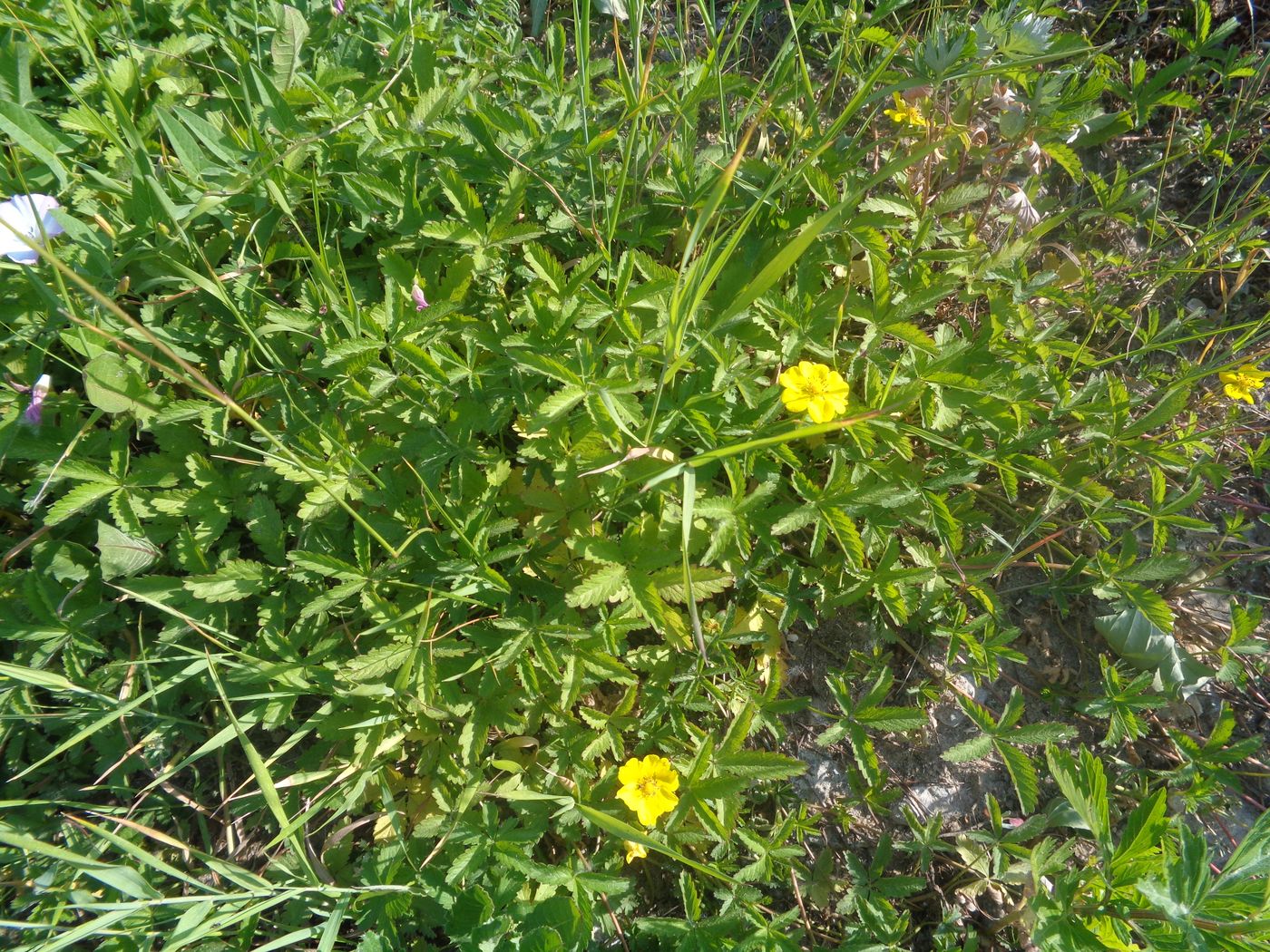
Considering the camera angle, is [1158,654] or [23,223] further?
[1158,654]

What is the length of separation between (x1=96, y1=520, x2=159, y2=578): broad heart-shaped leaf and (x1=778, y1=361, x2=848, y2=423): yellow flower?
1.71 meters

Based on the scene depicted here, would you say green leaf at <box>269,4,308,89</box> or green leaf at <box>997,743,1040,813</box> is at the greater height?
green leaf at <box>269,4,308,89</box>

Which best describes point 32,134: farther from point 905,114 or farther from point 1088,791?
point 1088,791

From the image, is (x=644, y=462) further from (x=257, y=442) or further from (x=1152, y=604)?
(x=1152, y=604)

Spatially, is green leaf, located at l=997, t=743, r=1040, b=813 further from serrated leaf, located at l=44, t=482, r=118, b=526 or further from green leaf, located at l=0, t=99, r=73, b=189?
green leaf, located at l=0, t=99, r=73, b=189

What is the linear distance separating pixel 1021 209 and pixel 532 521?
2039mm

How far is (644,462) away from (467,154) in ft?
3.24

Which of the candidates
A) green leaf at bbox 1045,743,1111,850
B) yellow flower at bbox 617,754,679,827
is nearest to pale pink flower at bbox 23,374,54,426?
yellow flower at bbox 617,754,679,827

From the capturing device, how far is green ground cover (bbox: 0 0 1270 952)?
6.39ft

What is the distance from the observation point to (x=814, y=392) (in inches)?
80.0

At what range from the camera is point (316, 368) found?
2.03 metres

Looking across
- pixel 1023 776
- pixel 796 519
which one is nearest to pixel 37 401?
pixel 796 519

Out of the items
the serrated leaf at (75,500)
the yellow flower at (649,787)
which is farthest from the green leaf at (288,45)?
the yellow flower at (649,787)

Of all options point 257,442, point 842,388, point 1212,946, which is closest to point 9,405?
point 257,442
